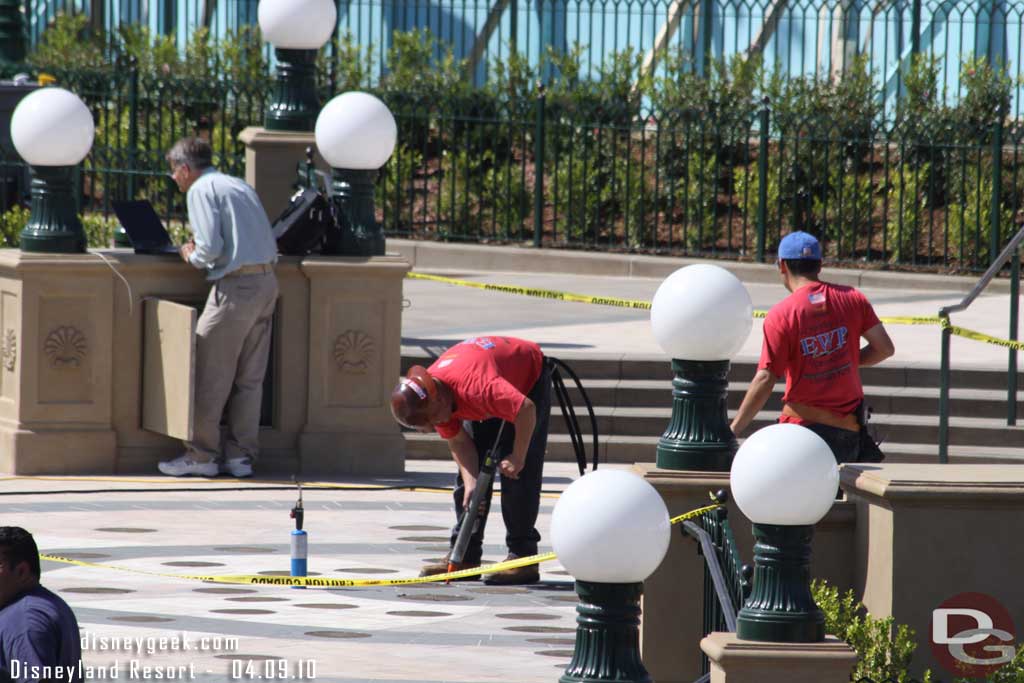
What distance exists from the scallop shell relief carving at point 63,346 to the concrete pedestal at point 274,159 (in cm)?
258

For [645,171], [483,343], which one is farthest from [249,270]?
[645,171]

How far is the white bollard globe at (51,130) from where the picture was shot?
12.6 meters

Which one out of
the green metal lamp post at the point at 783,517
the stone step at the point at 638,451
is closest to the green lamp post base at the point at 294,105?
the stone step at the point at 638,451

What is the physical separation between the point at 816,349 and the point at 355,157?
482cm

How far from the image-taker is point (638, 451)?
13.8m

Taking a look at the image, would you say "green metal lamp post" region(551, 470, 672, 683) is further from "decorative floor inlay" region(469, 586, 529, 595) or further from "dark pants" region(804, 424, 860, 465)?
"decorative floor inlay" region(469, 586, 529, 595)

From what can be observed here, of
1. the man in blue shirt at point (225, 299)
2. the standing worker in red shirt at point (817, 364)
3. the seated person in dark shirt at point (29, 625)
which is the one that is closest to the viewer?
the seated person in dark shirt at point (29, 625)

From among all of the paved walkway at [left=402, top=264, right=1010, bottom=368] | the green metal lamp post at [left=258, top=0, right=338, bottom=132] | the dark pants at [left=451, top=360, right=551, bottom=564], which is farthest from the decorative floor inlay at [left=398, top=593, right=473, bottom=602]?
the green metal lamp post at [left=258, top=0, right=338, bottom=132]

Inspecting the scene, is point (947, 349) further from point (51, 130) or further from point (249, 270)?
point (51, 130)

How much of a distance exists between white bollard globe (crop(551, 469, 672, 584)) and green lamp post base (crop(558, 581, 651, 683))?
6 cm

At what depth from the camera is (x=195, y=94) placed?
21766mm

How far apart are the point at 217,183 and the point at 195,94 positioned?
965cm

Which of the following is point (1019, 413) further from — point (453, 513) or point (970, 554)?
point (970, 554)

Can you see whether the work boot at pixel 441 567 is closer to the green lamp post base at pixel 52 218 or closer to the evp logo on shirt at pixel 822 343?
the evp logo on shirt at pixel 822 343
